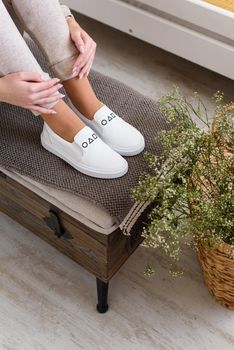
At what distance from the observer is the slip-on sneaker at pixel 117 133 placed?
111 centimetres

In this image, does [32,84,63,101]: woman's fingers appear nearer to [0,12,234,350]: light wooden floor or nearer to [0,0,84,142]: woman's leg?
[0,0,84,142]: woman's leg

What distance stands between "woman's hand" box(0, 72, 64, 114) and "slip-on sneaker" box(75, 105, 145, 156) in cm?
12

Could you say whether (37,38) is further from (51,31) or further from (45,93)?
(45,93)

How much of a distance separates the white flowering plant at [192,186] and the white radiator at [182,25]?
1.87 feet

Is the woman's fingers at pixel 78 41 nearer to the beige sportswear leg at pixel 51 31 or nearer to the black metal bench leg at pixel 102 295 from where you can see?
the beige sportswear leg at pixel 51 31

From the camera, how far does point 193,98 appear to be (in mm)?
1769

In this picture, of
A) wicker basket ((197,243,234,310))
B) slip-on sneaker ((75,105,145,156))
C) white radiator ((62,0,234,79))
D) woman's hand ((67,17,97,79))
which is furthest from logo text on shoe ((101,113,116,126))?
white radiator ((62,0,234,79))

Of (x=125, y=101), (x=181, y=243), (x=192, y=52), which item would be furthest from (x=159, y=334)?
(x=192, y=52)

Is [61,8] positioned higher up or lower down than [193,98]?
higher up

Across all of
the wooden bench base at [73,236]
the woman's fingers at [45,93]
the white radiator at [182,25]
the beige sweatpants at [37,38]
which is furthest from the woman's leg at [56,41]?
the white radiator at [182,25]

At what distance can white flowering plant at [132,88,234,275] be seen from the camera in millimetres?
955

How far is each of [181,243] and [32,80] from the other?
61 cm

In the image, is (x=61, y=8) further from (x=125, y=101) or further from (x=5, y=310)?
(x=5, y=310)

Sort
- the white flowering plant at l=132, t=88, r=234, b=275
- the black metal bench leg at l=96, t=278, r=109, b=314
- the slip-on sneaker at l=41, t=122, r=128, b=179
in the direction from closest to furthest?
the white flowering plant at l=132, t=88, r=234, b=275
the slip-on sneaker at l=41, t=122, r=128, b=179
the black metal bench leg at l=96, t=278, r=109, b=314
